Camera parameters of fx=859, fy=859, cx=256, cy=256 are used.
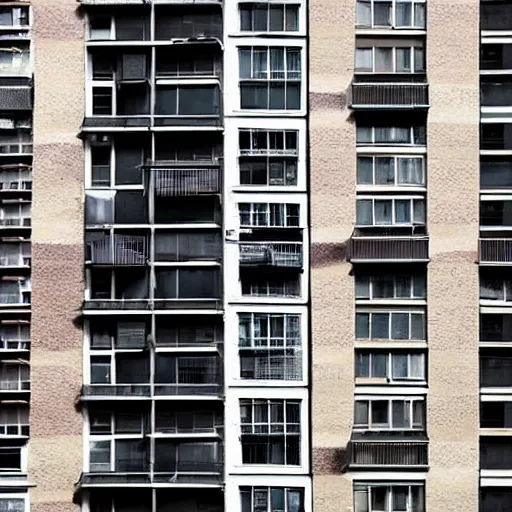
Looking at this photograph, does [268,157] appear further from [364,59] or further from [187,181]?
[364,59]

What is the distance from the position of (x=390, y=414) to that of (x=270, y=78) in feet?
25.3

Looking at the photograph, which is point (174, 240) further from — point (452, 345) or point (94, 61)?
point (452, 345)

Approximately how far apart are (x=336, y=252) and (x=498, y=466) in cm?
571

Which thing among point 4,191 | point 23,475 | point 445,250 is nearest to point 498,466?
point 445,250

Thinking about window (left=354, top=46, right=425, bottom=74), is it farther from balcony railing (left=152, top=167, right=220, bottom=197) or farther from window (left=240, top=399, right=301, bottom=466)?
window (left=240, top=399, right=301, bottom=466)

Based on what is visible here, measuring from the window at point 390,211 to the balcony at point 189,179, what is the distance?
318cm

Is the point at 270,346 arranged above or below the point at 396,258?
below

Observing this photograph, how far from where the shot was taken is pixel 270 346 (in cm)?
1850

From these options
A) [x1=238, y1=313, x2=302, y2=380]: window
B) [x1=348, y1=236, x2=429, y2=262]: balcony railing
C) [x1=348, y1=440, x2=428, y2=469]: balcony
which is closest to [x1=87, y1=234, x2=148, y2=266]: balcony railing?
[x1=238, y1=313, x2=302, y2=380]: window

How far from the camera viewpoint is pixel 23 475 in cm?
1830

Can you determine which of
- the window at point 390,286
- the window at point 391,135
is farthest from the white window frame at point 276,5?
the window at point 390,286

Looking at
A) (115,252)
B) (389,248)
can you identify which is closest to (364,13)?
(389,248)

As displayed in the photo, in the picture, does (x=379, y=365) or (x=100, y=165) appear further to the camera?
(x=100, y=165)

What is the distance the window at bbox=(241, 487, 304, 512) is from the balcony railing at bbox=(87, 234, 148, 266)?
5.42 m
